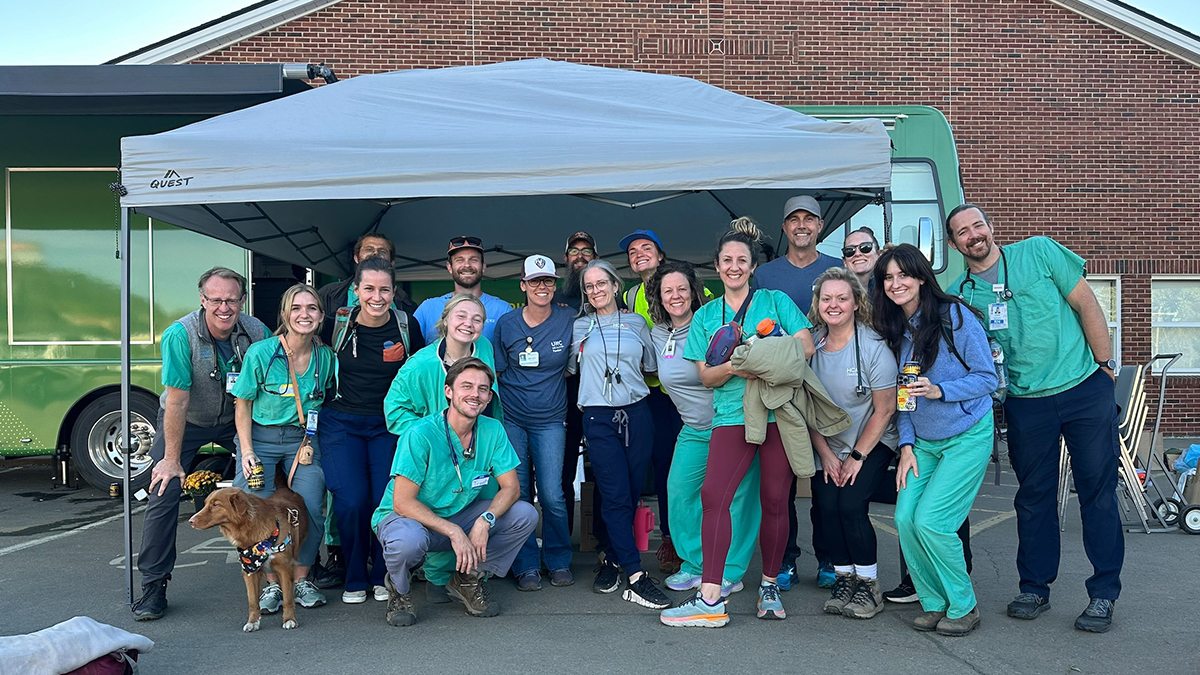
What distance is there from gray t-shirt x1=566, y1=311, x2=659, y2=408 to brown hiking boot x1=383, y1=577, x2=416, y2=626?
134 centimetres

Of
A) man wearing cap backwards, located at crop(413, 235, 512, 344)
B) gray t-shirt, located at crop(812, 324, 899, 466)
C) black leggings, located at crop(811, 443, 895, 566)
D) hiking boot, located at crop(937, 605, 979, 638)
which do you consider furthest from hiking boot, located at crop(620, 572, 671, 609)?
man wearing cap backwards, located at crop(413, 235, 512, 344)

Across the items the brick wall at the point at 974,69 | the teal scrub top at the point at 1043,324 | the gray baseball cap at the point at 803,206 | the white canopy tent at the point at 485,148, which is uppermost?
the brick wall at the point at 974,69

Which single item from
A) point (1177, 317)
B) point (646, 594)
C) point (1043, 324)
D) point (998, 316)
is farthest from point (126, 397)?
point (1177, 317)

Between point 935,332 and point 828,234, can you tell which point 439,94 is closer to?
point 935,332

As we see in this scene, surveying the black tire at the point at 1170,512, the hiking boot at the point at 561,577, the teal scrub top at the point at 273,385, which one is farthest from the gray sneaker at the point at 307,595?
the black tire at the point at 1170,512

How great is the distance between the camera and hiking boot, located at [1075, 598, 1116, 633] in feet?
15.0

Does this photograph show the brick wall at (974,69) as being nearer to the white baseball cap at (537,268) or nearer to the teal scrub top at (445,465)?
the white baseball cap at (537,268)

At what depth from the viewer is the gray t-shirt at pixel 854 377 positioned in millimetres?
4703

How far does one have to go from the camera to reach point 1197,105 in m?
13.4

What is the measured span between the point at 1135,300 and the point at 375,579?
11.6 m

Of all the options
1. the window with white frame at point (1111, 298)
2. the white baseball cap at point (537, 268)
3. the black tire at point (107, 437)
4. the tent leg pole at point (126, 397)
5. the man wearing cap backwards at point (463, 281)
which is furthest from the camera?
the window with white frame at point (1111, 298)

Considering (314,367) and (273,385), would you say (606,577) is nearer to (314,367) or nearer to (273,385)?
(314,367)

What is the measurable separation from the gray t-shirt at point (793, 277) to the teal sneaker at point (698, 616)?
178 centimetres

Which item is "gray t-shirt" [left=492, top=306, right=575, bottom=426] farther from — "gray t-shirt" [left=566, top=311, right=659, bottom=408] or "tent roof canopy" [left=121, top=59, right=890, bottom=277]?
"tent roof canopy" [left=121, top=59, right=890, bottom=277]
